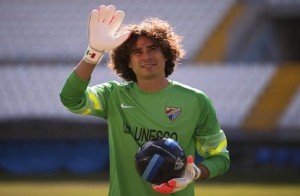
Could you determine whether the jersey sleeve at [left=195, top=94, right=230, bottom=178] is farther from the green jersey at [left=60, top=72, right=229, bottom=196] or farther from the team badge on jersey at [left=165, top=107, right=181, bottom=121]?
the team badge on jersey at [left=165, top=107, right=181, bottom=121]

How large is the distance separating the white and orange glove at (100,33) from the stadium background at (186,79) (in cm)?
869

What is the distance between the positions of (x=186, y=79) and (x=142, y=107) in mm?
11213

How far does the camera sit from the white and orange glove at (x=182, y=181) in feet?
13.8

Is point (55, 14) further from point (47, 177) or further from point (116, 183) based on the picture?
point (116, 183)

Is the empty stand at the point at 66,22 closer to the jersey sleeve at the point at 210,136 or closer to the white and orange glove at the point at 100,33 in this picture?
the jersey sleeve at the point at 210,136

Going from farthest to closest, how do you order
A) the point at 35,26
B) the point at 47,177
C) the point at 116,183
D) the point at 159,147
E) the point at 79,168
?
the point at 35,26
the point at 79,168
the point at 47,177
the point at 116,183
the point at 159,147

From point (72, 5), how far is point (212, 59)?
12.5 ft

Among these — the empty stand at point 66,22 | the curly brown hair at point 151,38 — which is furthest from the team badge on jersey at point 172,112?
the empty stand at point 66,22

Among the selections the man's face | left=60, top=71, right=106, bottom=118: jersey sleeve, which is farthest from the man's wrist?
the man's face

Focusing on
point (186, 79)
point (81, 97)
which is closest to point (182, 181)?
point (81, 97)

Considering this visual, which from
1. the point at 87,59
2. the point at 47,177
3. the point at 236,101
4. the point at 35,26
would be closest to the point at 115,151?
the point at 87,59

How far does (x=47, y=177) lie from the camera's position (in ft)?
42.7

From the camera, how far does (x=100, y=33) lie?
4418mm

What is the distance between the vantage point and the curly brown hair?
464 cm
